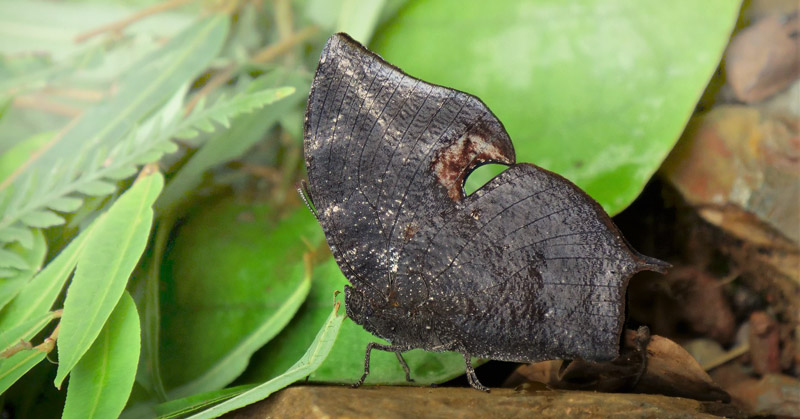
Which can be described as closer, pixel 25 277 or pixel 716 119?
pixel 25 277

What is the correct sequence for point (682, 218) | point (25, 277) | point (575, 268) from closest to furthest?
point (575, 268)
point (25, 277)
point (682, 218)

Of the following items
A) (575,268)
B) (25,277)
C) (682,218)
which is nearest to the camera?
(575,268)

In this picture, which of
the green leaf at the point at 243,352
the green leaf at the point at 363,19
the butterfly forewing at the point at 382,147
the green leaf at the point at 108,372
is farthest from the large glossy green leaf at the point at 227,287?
the green leaf at the point at 363,19

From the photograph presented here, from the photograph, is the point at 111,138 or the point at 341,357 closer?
the point at 341,357

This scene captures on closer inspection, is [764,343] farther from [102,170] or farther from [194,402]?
[102,170]

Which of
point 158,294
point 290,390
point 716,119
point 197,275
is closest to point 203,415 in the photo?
point 290,390

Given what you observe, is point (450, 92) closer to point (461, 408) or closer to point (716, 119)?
point (461, 408)

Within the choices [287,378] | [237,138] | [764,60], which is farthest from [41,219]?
[764,60]
